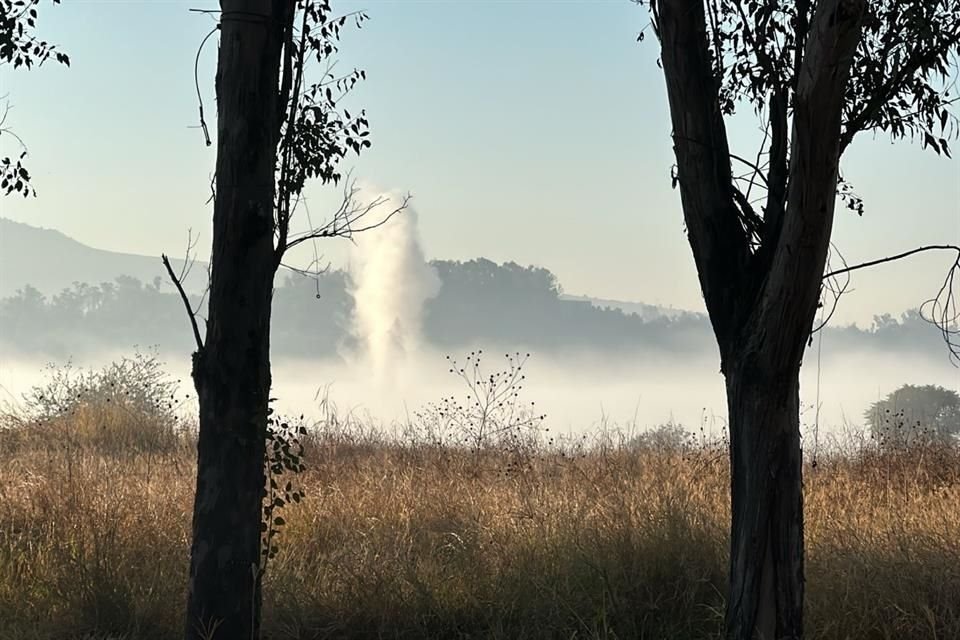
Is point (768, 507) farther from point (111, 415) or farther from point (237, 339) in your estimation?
point (111, 415)

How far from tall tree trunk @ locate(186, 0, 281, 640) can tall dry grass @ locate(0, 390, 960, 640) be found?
749 mm

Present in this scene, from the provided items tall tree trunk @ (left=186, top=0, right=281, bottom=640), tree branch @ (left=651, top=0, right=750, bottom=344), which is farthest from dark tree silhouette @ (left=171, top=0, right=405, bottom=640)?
tree branch @ (left=651, top=0, right=750, bottom=344)

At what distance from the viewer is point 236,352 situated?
3930 mm

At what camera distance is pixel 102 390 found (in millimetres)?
13305

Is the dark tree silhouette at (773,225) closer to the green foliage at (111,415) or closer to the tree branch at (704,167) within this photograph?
the tree branch at (704,167)

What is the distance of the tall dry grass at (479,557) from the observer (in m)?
4.58

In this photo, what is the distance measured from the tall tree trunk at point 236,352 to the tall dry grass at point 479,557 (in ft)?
2.46

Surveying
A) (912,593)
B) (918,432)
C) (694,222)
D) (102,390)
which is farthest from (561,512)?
(102,390)

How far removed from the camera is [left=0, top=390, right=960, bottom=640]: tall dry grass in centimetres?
458

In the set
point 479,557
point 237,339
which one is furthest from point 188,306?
point 479,557

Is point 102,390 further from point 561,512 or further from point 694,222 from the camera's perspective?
point 694,222

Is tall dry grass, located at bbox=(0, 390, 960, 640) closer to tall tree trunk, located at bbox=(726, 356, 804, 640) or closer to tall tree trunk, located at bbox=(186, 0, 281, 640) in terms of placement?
tall tree trunk, located at bbox=(726, 356, 804, 640)

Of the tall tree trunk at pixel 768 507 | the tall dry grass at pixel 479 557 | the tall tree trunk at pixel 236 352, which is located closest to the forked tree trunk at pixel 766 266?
the tall tree trunk at pixel 768 507

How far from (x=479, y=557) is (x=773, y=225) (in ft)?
8.22
